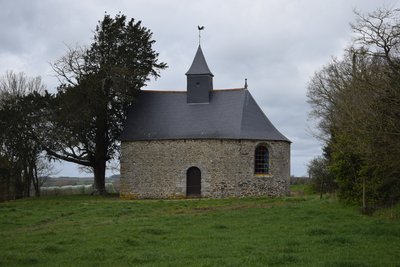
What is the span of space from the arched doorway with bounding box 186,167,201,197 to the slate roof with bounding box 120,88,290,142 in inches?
75.9

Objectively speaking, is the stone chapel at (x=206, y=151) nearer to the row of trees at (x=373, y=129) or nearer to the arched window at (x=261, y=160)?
the arched window at (x=261, y=160)

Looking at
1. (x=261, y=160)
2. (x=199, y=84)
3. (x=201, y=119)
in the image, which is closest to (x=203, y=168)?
(x=201, y=119)

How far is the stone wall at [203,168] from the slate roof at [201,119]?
40 centimetres

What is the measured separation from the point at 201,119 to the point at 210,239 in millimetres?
17548

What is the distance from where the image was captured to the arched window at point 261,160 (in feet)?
94.6

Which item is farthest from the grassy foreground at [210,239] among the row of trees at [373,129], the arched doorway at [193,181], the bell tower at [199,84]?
the bell tower at [199,84]

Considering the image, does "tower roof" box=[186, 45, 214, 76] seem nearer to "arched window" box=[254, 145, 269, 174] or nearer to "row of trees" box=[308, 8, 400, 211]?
"arched window" box=[254, 145, 269, 174]

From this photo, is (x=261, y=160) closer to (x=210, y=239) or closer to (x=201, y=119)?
(x=201, y=119)

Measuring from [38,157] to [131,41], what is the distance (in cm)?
964

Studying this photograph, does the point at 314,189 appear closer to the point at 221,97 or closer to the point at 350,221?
the point at 221,97

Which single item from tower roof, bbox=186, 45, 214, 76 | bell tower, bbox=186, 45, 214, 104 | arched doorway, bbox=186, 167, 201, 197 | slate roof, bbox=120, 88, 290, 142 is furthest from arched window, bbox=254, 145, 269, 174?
tower roof, bbox=186, 45, 214, 76

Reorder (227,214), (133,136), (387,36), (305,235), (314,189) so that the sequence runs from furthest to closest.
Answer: (314,189), (133,136), (227,214), (387,36), (305,235)

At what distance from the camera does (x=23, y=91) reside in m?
37.6

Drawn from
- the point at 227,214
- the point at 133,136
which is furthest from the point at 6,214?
the point at 133,136
